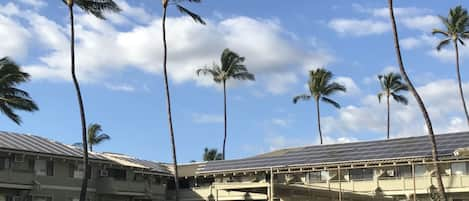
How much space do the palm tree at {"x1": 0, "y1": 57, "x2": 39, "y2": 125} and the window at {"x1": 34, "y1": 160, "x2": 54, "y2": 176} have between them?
2.90m

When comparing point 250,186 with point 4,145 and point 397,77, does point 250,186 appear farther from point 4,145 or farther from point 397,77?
point 397,77

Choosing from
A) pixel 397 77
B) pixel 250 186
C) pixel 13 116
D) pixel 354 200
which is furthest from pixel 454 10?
pixel 13 116

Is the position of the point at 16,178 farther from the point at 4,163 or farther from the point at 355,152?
the point at 355,152

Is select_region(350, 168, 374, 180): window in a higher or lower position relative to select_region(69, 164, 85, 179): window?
lower

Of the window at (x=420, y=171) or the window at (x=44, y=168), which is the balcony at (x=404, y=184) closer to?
the window at (x=420, y=171)

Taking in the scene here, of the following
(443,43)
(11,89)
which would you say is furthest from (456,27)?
(11,89)

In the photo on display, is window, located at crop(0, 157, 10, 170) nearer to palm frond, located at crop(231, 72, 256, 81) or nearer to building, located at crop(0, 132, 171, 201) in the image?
building, located at crop(0, 132, 171, 201)

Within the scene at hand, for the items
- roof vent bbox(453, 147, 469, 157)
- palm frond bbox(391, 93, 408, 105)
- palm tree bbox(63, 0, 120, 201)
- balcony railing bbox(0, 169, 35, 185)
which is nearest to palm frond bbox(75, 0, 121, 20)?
palm tree bbox(63, 0, 120, 201)

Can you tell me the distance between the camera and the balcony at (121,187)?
48031 mm

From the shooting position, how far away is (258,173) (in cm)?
4991

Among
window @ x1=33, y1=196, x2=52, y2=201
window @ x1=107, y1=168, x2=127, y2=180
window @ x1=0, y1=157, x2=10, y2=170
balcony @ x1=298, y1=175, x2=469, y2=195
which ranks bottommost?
window @ x1=33, y1=196, x2=52, y2=201

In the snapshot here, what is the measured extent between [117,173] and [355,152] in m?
16.6

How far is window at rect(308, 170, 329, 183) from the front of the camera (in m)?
46.0

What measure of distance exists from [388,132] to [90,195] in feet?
112
